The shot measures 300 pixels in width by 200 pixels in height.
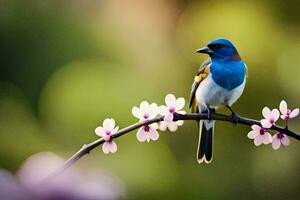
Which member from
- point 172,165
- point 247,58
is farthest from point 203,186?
point 247,58

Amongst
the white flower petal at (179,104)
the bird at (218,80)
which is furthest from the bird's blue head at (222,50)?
the white flower petal at (179,104)

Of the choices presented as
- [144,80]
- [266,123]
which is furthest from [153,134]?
[144,80]

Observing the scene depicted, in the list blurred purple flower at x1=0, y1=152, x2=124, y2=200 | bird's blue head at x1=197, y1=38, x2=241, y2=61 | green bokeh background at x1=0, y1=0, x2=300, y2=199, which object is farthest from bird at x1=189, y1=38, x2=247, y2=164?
green bokeh background at x1=0, y1=0, x2=300, y2=199

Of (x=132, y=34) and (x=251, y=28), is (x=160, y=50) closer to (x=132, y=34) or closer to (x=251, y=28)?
(x=132, y=34)

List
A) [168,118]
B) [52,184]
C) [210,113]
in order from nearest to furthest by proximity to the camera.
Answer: [52,184], [168,118], [210,113]

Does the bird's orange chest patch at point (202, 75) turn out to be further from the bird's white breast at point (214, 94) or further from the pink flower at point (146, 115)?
the pink flower at point (146, 115)

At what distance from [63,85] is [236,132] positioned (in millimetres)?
540

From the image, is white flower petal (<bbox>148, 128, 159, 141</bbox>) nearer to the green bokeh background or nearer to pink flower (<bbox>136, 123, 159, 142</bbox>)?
pink flower (<bbox>136, 123, 159, 142</bbox>)

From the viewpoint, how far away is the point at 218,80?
2.99 feet

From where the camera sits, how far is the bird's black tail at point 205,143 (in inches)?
39.8

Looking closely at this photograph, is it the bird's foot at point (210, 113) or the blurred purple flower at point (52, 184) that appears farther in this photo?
the bird's foot at point (210, 113)

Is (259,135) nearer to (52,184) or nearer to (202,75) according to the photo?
(202,75)

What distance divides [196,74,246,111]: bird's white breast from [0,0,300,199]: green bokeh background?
109cm

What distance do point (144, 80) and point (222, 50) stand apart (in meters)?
1.45
